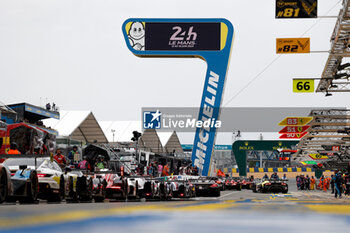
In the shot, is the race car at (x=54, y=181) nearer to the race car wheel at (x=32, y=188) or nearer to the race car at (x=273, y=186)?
the race car wheel at (x=32, y=188)

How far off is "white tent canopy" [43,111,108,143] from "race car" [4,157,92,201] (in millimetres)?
28895

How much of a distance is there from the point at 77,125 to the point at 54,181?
32.5m

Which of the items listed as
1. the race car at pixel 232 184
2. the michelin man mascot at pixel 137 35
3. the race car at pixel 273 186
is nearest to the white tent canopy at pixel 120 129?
the race car at pixel 232 184

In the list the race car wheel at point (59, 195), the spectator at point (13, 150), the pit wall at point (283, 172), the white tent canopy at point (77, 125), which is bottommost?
the race car wheel at point (59, 195)

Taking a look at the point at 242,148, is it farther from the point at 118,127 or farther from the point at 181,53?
the point at 181,53

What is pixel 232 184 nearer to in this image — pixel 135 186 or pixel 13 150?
pixel 135 186

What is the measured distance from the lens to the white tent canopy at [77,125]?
1753 inches

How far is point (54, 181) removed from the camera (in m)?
12.7

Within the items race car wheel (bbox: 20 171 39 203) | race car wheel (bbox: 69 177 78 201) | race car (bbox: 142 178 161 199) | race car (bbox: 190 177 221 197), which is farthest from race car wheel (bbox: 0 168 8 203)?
race car (bbox: 190 177 221 197)

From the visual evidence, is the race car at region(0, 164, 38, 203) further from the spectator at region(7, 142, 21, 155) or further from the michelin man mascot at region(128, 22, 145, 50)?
the michelin man mascot at region(128, 22, 145, 50)

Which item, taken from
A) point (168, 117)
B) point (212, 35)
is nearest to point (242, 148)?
point (168, 117)

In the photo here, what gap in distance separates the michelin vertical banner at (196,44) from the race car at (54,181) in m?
25.4

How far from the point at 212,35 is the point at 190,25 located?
1.71 m

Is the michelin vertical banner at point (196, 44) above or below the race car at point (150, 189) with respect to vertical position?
above
